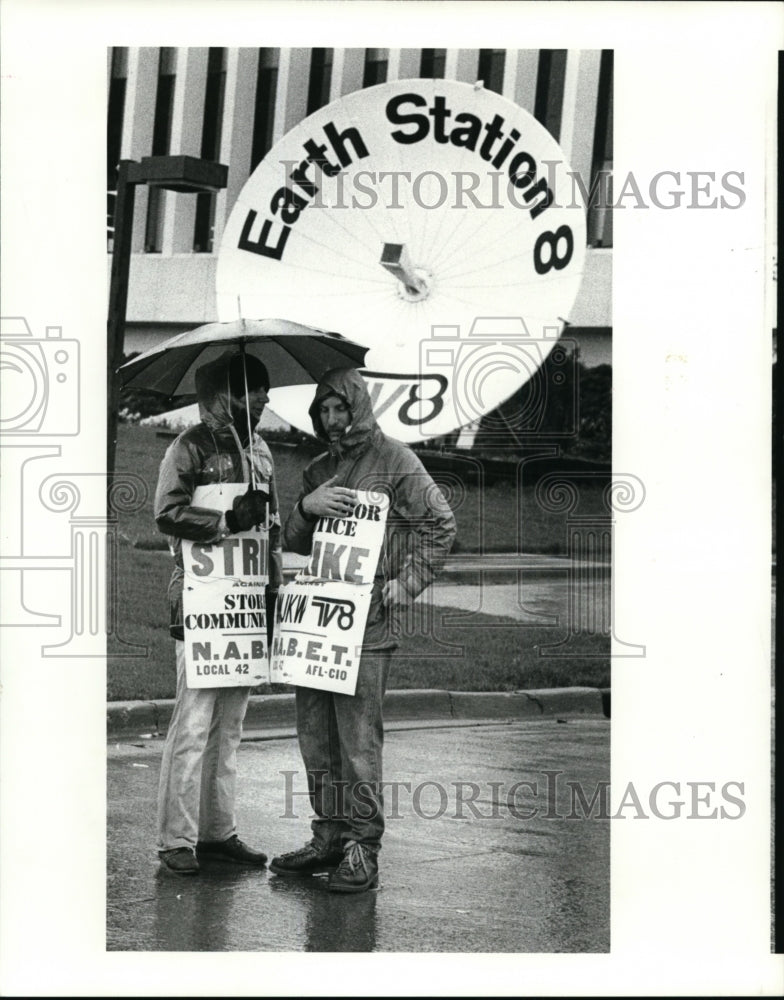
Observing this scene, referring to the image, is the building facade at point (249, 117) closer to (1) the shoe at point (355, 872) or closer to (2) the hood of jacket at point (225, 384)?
(2) the hood of jacket at point (225, 384)

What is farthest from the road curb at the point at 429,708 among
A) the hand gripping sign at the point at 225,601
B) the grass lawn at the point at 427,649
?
the hand gripping sign at the point at 225,601

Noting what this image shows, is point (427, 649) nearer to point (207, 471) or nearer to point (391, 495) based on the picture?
point (391, 495)

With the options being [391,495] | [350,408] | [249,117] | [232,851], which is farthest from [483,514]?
[249,117]

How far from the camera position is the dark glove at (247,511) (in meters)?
12.0

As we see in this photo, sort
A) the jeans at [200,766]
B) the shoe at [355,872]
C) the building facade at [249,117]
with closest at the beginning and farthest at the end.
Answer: the building facade at [249,117] → the shoe at [355,872] → the jeans at [200,766]

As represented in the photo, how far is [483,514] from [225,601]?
92 centimetres

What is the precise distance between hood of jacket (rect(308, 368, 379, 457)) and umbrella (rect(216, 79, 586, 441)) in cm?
9

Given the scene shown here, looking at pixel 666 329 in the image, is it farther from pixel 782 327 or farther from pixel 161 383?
pixel 161 383

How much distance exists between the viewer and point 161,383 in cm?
1207

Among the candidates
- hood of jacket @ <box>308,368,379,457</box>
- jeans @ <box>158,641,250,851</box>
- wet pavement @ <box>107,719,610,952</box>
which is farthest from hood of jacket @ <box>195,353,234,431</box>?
wet pavement @ <box>107,719,610,952</box>

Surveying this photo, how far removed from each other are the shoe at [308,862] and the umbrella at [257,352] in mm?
1418

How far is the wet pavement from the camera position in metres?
11.9

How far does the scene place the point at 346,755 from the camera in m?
12.1

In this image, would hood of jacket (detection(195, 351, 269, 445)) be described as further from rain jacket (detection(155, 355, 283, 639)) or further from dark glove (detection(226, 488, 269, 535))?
dark glove (detection(226, 488, 269, 535))
